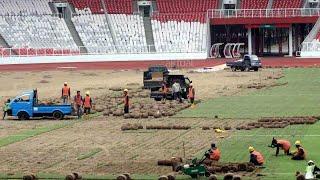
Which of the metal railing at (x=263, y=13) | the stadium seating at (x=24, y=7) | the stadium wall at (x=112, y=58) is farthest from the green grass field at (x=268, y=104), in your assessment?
the stadium seating at (x=24, y=7)

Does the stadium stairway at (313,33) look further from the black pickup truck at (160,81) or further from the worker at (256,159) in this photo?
the worker at (256,159)

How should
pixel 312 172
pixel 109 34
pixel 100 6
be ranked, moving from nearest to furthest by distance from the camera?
pixel 312 172 < pixel 109 34 < pixel 100 6

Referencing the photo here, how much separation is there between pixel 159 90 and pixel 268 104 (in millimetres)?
10939

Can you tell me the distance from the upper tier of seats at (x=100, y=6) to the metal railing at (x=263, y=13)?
1215 centimetres

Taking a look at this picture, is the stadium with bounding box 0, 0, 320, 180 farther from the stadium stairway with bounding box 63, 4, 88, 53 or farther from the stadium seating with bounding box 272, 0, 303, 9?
the stadium stairway with bounding box 63, 4, 88, 53

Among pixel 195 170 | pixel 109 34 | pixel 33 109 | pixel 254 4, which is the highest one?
pixel 254 4

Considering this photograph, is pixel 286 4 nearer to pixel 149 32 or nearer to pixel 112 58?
pixel 149 32

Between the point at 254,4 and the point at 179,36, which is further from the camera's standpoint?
the point at 254,4

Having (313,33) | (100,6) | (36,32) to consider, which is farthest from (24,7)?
(313,33)

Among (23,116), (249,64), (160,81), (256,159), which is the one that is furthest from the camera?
(249,64)

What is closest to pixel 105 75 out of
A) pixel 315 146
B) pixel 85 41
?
pixel 85 41

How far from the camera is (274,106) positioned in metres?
51.9

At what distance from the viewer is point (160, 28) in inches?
4560

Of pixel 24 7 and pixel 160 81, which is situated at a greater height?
pixel 24 7
